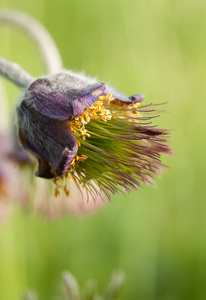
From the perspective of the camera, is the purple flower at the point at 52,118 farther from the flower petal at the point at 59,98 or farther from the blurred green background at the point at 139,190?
the blurred green background at the point at 139,190

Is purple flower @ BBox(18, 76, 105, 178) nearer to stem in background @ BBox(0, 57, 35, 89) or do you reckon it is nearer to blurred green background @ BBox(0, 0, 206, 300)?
stem in background @ BBox(0, 57, 35, 89)

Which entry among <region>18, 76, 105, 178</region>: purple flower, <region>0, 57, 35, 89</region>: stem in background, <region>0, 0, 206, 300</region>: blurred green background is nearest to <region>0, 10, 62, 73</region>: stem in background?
<region>0, 57, 35, 89</region>: stem in background

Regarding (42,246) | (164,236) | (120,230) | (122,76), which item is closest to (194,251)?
(164,236)

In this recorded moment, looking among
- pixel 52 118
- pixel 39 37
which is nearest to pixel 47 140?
pixel 52 118

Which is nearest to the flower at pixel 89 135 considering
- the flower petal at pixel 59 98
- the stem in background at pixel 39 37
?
the flower petal at pixel 59 98

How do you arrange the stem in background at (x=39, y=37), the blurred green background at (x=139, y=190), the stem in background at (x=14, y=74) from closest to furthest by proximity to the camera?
the stem in background at (x=14, y=74) < the stem in background at (x=39, y=37) < the blurred green background at (x=139, y=190)
